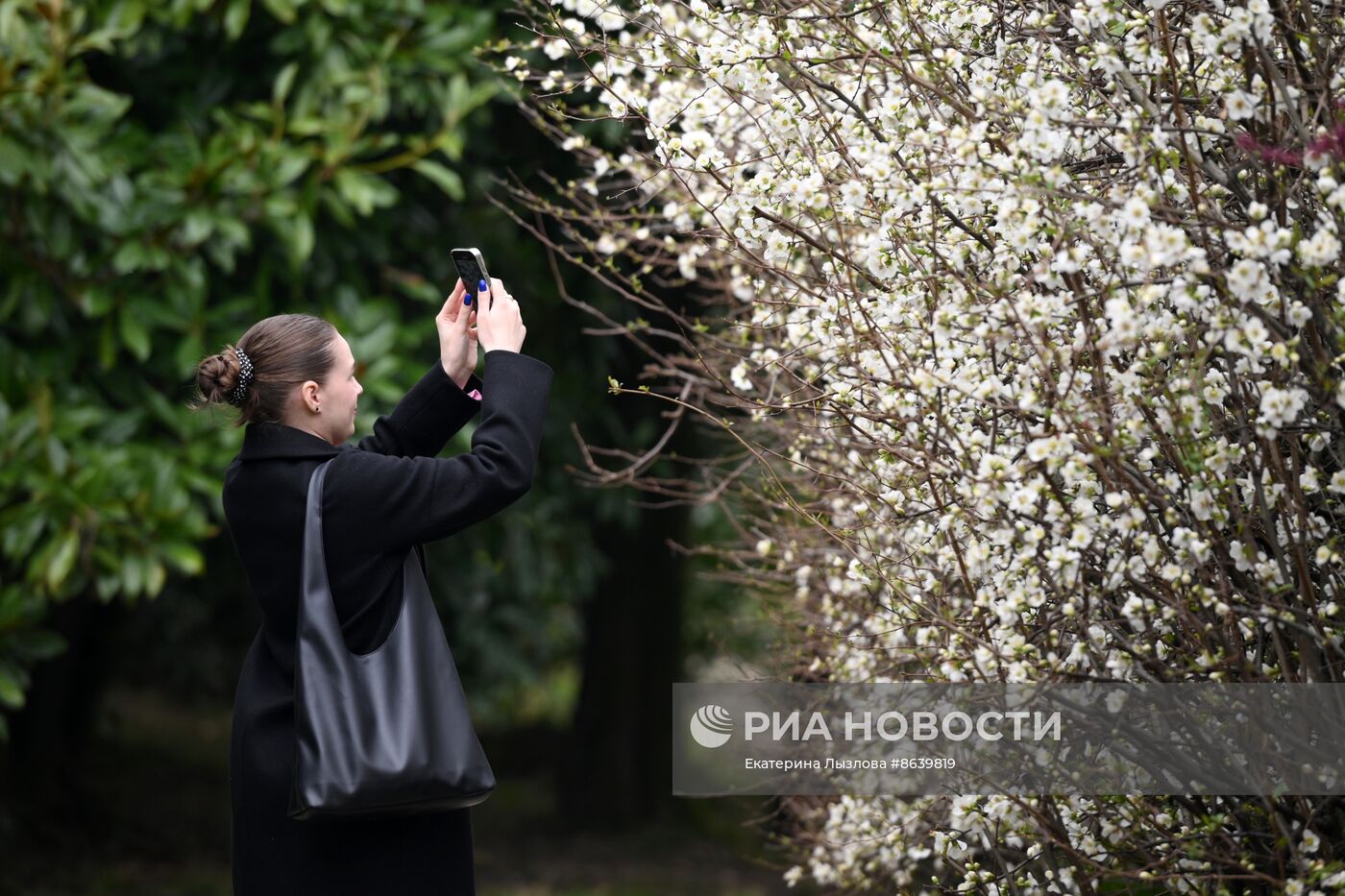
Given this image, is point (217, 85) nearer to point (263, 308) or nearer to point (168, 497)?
point (263, 308)

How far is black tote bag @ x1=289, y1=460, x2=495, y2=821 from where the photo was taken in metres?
2.25

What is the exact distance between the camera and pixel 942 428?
2545 millimetres

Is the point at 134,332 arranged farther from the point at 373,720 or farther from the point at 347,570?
the point at 373,720

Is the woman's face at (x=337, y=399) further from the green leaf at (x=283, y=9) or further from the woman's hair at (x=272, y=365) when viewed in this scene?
the green leaf at (x=283, y=9)

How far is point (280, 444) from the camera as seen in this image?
250 centimetres

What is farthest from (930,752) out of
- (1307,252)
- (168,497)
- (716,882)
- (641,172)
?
(716,882)

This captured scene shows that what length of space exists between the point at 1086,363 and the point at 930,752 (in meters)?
0.94

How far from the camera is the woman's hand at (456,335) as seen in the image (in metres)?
2.72

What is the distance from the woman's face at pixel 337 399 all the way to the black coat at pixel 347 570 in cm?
4

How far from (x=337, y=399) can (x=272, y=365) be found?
5.5 inches

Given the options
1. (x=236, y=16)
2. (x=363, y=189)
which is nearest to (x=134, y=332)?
(x=363, y=189)

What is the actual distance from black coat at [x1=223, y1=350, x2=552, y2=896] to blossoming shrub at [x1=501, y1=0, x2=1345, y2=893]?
0.51 meters

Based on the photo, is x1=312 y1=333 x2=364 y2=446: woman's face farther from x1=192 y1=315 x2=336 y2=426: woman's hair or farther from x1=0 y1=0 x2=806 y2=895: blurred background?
x1=0 y1=0 x2=806 y2=895: blurred background

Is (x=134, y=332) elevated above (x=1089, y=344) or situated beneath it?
elevated above
